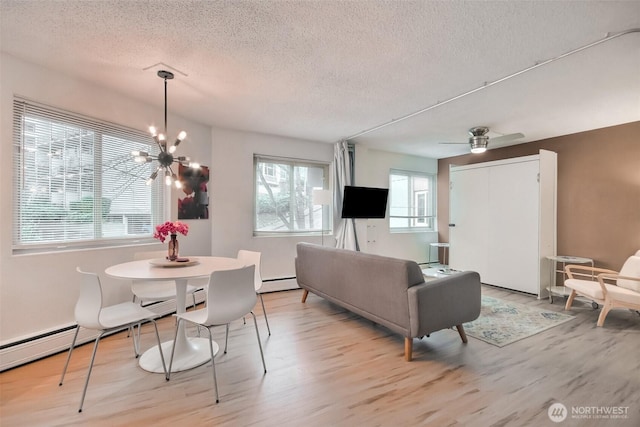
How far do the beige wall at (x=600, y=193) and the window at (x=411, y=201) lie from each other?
2311mm

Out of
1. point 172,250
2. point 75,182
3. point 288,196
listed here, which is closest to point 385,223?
point 288,196

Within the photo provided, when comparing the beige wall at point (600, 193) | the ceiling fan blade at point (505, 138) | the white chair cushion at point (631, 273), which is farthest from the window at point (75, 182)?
the beige wall at point (600, 193)

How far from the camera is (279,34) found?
2.09m

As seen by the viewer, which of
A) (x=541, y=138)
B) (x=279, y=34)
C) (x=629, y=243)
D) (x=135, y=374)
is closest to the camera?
(x=279, y=34)

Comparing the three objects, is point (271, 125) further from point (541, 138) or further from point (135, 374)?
Answer: point (541, 138)

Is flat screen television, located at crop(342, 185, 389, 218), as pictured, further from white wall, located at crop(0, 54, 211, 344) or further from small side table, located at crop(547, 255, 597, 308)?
white wall, located at crop(0, 54, 211, 344)

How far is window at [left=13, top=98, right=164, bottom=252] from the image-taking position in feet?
8.28

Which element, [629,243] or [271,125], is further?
[271,125]

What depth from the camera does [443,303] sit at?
2.57 metres

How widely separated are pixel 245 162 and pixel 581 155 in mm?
5253

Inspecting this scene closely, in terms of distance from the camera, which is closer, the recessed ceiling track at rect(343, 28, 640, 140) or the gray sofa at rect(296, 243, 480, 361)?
the recessed ceiling track at rect(343, 28, 640, 140)

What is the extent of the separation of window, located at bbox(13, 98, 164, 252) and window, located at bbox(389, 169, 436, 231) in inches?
179

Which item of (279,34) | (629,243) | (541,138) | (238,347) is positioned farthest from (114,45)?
(629,243)

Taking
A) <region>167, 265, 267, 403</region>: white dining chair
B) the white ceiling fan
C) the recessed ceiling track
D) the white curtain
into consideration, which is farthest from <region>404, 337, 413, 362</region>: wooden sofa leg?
the white ceiling fan
